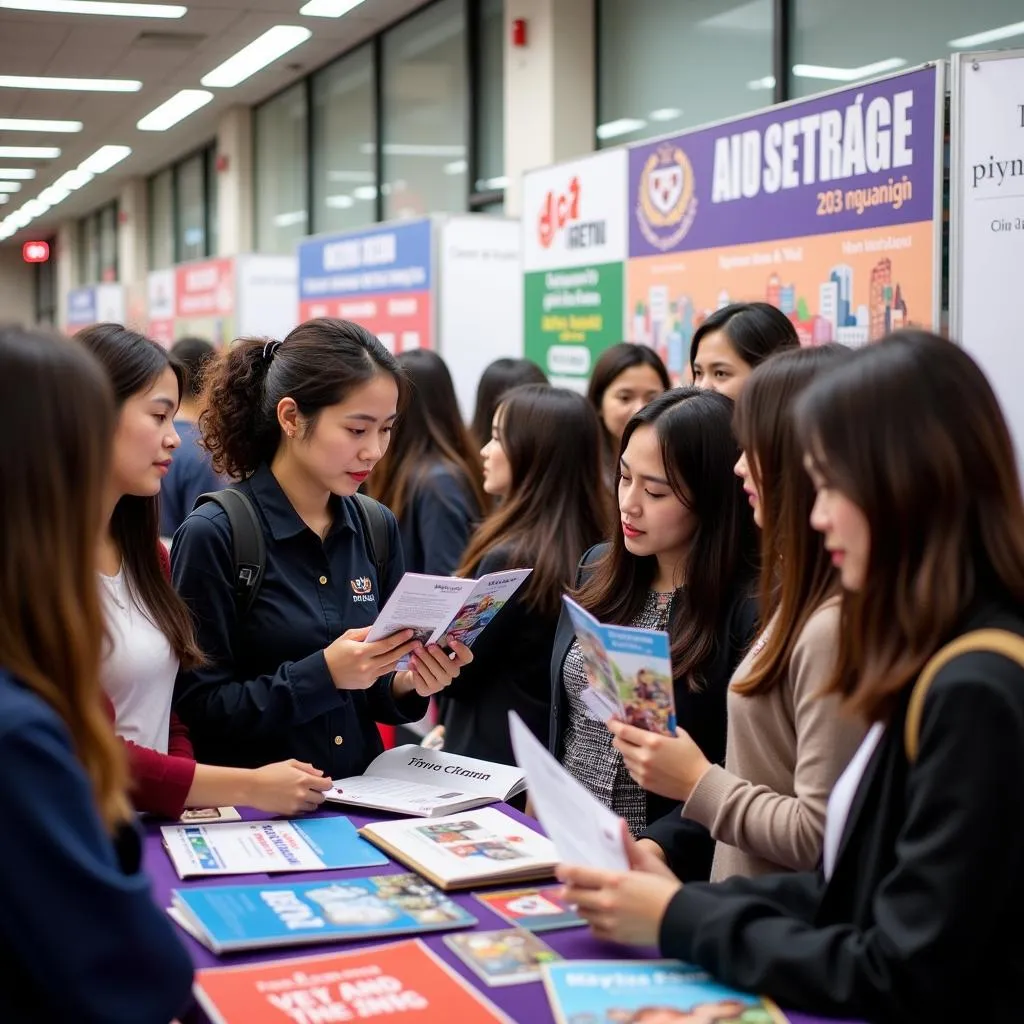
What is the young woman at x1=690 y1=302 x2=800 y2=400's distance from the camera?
3338 millimetres

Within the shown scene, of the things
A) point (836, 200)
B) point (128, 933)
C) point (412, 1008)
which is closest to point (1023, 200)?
point (836, 200)

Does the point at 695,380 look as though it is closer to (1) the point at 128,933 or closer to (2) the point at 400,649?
(2) the point at 400,649

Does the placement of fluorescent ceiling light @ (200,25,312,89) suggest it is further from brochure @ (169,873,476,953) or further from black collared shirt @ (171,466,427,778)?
brochure @ (169,873,476,953)

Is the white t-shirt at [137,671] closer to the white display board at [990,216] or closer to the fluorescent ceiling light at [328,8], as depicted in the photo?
the white display board at [990,216]

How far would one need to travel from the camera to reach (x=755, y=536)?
2307 mm

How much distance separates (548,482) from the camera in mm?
2922

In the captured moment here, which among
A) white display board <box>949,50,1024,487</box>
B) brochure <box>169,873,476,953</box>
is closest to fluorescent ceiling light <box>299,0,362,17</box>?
white display board <box>949,50,1024,487</box>

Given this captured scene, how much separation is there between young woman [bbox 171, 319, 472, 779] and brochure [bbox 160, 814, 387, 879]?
223 mm

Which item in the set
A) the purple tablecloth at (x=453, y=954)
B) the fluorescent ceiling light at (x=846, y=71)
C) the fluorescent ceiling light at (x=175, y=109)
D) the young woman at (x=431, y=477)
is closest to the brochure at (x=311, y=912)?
the purple tablecloth at (x=453, y=954)

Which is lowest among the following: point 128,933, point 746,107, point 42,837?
point 128,933

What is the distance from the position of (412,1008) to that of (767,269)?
3.13 m

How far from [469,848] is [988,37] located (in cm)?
369

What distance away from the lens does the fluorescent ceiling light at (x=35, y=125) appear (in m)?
11.5

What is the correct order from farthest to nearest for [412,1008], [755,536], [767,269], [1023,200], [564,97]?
[564,97] → [767,269] → [1023,200] → [755,536] → [412,1008]
